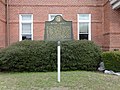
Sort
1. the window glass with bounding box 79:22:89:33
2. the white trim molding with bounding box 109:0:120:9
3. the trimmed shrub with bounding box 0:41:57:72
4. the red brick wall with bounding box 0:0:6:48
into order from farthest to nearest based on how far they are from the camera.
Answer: the window glass with bounding box 79:22:89:33 < the red brick wall with bounding box 0:0:6:48 < the white trim molding with bounding box 109:0:120:9 < the trimmed shrub with bounding box 0:41:57:72

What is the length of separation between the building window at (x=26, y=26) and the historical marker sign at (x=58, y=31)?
7.96m

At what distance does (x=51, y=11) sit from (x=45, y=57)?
6.54 m

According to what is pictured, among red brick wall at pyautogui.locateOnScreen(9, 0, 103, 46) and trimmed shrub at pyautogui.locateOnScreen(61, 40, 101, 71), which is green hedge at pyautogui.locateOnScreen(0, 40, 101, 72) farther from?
red brick wall at pyautogui.locateOnScreen(9, 0, 103, 46)

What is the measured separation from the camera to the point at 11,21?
59.2 ft

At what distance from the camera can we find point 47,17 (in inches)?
713

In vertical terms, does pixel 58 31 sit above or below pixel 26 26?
below

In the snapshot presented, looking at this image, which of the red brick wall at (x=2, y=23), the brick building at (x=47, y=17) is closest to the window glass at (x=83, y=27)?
the brick building at (x=47, y=17)

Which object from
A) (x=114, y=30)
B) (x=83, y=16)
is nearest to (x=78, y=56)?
(x=114, y=30)

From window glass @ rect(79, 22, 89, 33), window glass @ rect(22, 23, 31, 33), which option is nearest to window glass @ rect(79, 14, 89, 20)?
window glass @ rect(79, 22, 89, 33)

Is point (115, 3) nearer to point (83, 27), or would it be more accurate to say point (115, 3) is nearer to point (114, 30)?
point (114, 30)

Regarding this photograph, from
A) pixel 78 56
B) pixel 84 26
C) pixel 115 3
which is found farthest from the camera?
pixel 84 26

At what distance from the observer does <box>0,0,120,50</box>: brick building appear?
1803 cm

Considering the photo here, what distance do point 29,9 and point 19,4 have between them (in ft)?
2.72

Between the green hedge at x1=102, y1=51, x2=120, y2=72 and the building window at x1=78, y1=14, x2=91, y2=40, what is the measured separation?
5.82 metres
